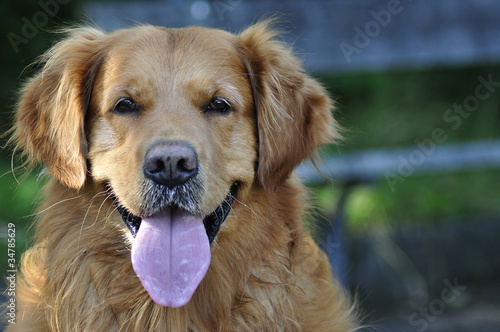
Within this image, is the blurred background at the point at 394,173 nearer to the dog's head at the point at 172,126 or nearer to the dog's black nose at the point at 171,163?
the dog's head at the point at 172,126

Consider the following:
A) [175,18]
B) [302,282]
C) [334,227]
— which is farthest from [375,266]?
[175,18]

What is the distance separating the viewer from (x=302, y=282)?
3.43 metres

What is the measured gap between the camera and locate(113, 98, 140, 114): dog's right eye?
3.14m

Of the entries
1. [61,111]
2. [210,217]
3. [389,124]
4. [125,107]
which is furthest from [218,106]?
[389,124]

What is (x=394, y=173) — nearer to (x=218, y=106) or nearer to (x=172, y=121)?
(x=218, y=106)

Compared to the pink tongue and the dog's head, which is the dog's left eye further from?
the pink tongue

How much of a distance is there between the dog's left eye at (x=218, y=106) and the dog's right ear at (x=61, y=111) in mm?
703

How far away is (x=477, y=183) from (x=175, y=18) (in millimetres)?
3660

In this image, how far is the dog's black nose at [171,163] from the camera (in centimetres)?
275

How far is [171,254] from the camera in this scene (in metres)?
2.86

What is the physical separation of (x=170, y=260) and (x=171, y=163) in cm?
48

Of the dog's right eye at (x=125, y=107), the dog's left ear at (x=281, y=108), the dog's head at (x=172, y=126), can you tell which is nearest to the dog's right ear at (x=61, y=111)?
the dog's head at (x=172, y=126)

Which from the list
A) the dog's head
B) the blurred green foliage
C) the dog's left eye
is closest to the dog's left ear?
the dog's head

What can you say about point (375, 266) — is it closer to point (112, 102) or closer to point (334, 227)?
point (334, 227)
